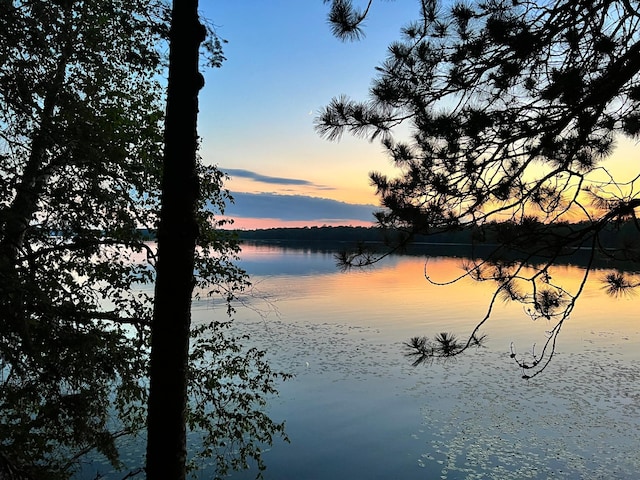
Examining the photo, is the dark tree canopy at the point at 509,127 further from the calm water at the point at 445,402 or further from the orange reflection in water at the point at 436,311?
the orange reflection in water at the point at 436,311

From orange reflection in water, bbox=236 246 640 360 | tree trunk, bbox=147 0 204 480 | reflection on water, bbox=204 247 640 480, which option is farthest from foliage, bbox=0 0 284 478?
orange reflection in water, bbox=236 246 640 360

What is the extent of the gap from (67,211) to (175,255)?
3.46 m

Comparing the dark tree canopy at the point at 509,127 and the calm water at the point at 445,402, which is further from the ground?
the dark tree canopy at the point at 509,127

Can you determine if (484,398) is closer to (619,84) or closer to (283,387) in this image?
(283,387)

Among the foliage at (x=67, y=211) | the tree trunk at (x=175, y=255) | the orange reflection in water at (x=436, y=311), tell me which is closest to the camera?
the tree trunk at (x=175, y=255)

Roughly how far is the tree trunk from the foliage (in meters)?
0.96

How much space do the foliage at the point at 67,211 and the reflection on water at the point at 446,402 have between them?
398 cm

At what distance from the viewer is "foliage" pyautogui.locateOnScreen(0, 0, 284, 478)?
170 inches

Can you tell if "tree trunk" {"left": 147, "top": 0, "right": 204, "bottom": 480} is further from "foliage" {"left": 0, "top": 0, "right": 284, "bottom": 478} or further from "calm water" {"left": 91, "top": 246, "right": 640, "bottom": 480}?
"calm water" {"left": 91, "top": 246, "right": 640, "bottom": 480}

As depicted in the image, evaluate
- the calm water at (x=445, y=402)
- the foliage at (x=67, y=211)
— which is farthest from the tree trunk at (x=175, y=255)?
the calm water at (x=445, y=402)

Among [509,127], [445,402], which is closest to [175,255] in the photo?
[509,127]

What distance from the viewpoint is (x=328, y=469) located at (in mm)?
10078

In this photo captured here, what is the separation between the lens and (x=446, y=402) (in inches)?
534

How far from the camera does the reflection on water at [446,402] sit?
33.5 feet
